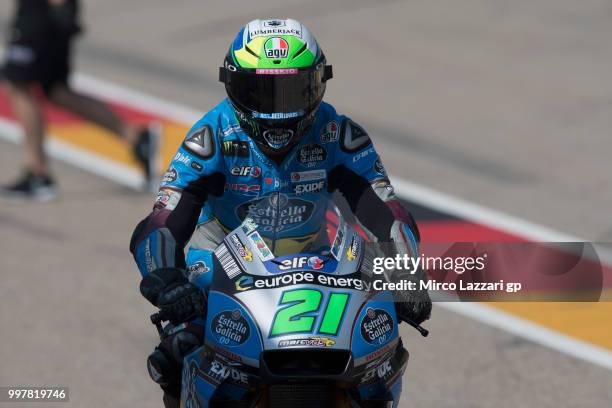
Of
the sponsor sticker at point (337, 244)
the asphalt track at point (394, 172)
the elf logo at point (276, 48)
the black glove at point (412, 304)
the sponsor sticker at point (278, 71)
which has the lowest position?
the asphalt track at point (394, 172)

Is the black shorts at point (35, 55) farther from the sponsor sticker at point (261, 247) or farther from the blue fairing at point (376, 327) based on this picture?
the blue fairing at point (376, 327)

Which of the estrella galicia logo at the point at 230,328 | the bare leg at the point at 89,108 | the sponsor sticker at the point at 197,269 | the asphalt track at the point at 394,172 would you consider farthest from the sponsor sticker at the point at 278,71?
the bare leg at the point at 89,108

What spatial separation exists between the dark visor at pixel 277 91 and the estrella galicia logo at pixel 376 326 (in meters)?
0.98

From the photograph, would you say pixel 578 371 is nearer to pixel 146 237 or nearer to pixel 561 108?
pixel 146 237

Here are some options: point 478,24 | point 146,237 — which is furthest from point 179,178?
point 478,24

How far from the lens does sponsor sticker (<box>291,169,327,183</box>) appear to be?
5.55 meters

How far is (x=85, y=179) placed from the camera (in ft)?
36.9

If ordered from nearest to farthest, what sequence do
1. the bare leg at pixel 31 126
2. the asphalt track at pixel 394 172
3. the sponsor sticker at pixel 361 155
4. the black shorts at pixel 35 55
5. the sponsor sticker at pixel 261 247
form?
1. the sponsor sticker at pixel 261 247
2. the sponsor sticker at pixel 361 155
3. the asphalt track at pixel 394 172
4. the bare leg at pixel 31 126
5. the black shorts at pixel 35 55


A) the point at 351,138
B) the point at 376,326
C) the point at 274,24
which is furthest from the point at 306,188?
the point at 376,326

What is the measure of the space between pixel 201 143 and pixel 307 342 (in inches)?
56.4

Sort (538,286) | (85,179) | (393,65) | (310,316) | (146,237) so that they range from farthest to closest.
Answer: (393,65) < (85,179) < (146,237) < (538,286) < (310,316)

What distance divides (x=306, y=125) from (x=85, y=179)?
20.4 feet

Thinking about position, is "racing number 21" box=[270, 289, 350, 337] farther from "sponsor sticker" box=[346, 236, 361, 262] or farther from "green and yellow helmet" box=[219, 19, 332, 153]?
"green and yellow helmet" box=[219, 19, 332, 153]

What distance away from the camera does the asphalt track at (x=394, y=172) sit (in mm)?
7582
